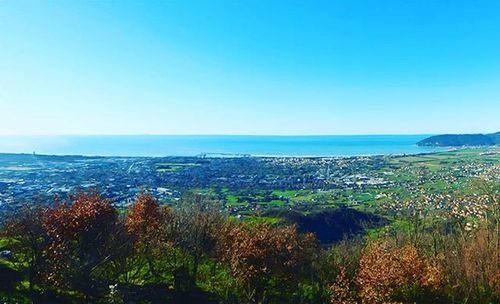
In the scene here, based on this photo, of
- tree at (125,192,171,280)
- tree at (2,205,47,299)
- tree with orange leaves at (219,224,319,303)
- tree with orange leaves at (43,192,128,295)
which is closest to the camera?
tree with orange leaves at (43,192,128,295)

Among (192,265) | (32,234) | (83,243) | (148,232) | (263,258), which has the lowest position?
(192,265)

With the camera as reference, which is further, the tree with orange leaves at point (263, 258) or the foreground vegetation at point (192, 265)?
the tree with orange leaves at point (263, 258)

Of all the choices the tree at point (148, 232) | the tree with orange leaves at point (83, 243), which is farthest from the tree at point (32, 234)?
the tree at point (148, 232)

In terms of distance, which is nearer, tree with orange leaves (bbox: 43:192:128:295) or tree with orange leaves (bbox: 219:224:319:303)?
tree with orange leaves (bbox: 43:192:128:295)

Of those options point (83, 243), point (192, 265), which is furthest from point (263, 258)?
point (83, 243)

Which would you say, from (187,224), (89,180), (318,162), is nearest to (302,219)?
(187,224)

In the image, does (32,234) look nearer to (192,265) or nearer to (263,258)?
(192,265)

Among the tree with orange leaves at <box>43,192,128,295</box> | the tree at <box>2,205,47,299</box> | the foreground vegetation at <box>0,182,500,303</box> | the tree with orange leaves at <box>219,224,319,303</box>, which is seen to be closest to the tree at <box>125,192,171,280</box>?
the foreground vegetation at <box>0,182,500,303</box>

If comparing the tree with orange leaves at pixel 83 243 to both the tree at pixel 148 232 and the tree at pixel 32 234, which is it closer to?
the tree at pixel 32 234

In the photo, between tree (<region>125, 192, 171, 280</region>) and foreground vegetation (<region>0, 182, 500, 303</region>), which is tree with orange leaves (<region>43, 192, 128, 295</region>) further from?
tree (<region>125, 192, 171, 280</region>)
